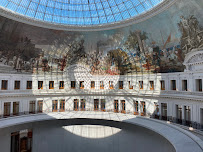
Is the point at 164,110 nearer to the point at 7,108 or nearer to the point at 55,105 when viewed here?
the point at 55,105

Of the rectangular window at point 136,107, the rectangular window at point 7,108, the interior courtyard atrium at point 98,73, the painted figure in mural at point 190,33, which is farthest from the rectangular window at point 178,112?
the rectangular window at point 7,108

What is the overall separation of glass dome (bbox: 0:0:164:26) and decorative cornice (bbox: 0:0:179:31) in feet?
5.35

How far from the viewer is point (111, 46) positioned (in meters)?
31.1

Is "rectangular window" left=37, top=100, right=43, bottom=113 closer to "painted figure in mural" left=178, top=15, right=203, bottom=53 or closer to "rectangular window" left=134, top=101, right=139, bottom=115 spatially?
"rectangular window" left=134, top=101, right=139, bottom=115

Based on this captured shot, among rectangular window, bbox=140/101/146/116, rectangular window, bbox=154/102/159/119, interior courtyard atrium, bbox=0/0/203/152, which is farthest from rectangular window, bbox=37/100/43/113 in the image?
rectangular window, bbox=154/102/159/119

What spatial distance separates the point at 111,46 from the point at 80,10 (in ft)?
30.7

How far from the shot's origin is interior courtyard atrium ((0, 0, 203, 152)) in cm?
2119

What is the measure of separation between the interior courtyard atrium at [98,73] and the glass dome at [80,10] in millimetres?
171

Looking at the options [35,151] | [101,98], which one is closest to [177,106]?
[101,98]

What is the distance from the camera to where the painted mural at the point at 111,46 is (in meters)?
20.4

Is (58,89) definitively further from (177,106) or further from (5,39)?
(177,106)

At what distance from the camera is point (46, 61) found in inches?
1227

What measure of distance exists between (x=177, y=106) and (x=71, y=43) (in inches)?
876

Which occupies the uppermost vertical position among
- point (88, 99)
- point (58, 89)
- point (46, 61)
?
point (46, 61)
